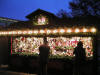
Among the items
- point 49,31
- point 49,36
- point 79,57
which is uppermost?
point 49,31

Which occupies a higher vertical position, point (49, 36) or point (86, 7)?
point (86, 7)

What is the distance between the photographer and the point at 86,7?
32.1 m

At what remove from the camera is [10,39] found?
1222cm

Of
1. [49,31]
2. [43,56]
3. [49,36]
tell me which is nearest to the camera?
[43,56]

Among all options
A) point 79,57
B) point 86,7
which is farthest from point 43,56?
point 86,7

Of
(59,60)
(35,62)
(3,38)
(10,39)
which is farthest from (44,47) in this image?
(3,38)

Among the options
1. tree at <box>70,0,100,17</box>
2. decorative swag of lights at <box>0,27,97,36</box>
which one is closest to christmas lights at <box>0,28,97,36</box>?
decorative swag of lights at <box>0,27,97,36</box>

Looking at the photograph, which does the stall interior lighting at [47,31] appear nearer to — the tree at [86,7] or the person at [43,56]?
the person at [43,56]

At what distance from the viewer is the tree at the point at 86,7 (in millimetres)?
30984

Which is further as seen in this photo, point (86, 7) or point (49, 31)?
point (86, 7)

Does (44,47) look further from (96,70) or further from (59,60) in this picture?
(96,70)

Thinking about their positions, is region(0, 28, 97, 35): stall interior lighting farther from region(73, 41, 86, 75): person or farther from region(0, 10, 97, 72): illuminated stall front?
region(73, 41, 86, 75): person

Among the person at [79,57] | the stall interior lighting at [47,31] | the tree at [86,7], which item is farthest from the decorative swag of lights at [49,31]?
the tree at [86,7]

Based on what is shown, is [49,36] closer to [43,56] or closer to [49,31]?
[49,31]
